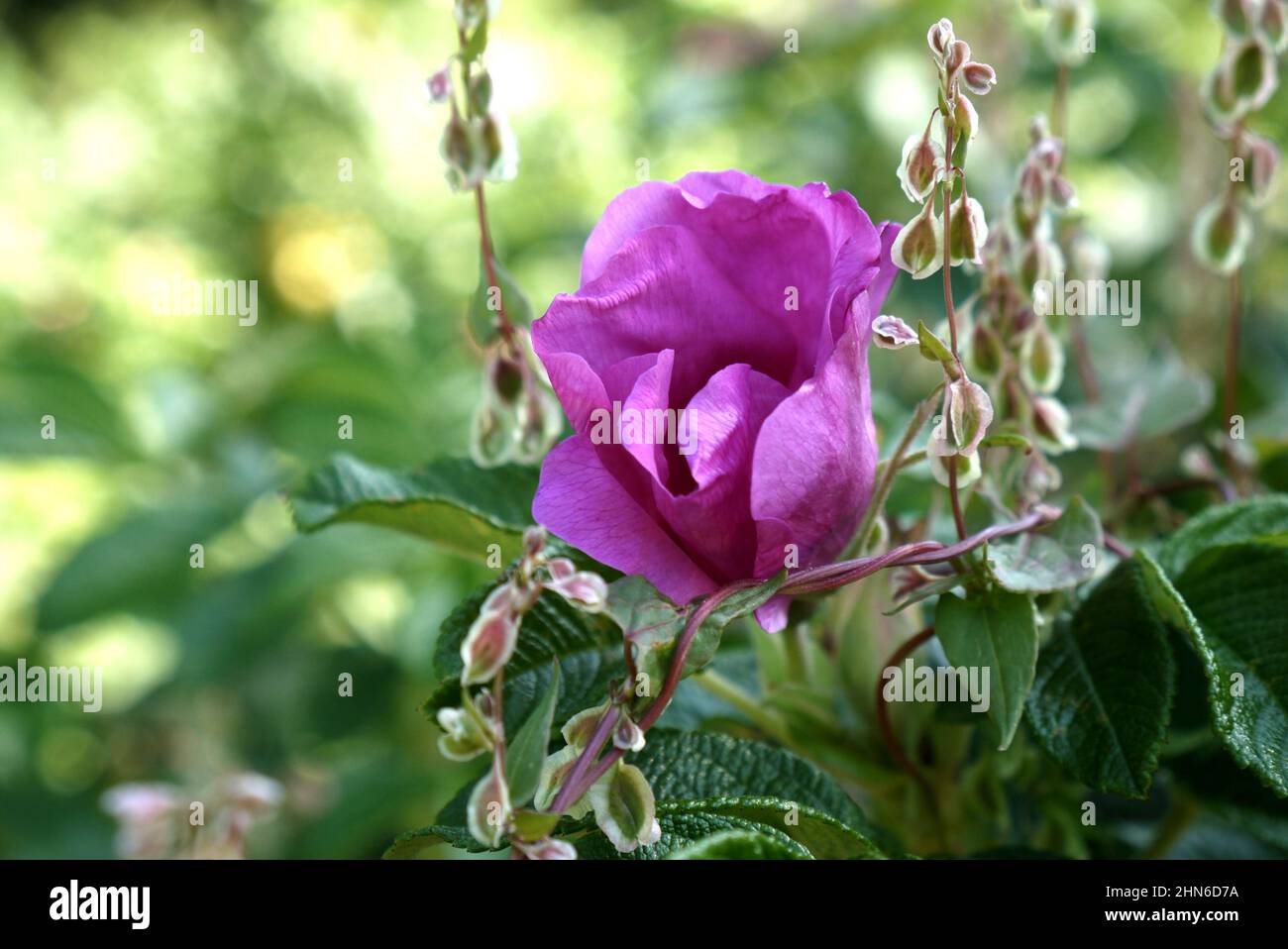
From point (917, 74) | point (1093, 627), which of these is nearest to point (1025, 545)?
point (1093, 627)

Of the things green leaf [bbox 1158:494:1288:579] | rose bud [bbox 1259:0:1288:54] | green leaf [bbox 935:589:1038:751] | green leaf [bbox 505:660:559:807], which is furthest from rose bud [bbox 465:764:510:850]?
rose bud [bbox 1259:0:1288:54]

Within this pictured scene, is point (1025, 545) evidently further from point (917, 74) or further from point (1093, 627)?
point (917, 74)

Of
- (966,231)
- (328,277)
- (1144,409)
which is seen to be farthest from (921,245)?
(328,277)

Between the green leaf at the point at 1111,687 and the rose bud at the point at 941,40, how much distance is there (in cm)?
13

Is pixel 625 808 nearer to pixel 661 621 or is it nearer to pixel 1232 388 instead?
pixel 661 621

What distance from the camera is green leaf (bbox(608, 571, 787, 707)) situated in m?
0.27

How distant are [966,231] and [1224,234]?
162mm

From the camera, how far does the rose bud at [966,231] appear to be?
0.29 m

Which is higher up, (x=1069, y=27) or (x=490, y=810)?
(x=1069, y=27)

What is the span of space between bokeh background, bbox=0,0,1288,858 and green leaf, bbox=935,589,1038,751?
236mm

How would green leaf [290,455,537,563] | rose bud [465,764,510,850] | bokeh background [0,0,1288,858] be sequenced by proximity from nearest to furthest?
rose bud [465,764,510,850], green leaf [290,455,537,563], bokeh background [0,0,1288,858]

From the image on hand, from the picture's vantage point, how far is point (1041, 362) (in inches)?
14.8

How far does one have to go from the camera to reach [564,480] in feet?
0.97

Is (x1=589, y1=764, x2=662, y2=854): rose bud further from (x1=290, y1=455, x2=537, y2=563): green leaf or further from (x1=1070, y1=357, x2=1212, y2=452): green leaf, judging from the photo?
(x1=1070, y1=357, x2=1212, y2=452): green leaf
